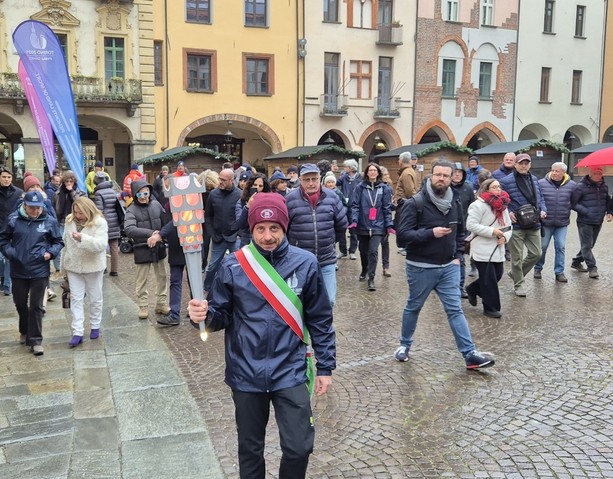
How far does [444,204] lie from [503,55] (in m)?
29.7

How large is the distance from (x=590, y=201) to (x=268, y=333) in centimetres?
882

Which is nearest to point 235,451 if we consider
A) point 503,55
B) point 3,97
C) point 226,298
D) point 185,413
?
point 185,413

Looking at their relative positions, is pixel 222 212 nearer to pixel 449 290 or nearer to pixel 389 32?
pixel 449 290

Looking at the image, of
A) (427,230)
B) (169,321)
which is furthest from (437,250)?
(169,321)

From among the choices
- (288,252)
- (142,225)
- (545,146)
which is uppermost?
(545,146)

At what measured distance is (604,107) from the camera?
35219mm

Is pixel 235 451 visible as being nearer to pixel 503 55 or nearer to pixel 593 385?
pixel 593 385

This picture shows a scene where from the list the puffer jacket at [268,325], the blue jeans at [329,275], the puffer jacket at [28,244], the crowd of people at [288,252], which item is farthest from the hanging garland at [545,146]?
the puffer jacket at [268,325]

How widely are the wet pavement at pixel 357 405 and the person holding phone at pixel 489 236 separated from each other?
0.32 meters

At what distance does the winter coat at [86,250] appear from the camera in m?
6.63

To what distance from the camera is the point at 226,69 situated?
27484 millimetres

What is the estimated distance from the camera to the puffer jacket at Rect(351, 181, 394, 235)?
991 centimetres

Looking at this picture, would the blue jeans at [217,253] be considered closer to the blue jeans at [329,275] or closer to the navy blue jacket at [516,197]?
the blue jeans at [329,275]

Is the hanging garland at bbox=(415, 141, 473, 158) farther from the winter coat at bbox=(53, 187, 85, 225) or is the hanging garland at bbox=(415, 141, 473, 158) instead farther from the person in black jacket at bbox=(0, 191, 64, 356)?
the person in black jacket at bbox=(0, 191, 64, 356)
